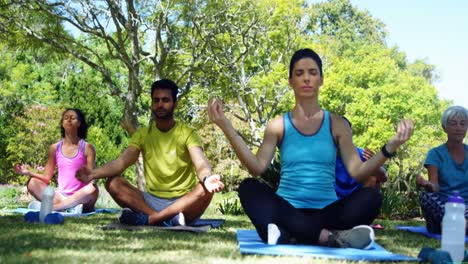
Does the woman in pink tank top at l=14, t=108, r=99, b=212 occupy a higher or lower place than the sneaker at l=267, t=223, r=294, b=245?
higher

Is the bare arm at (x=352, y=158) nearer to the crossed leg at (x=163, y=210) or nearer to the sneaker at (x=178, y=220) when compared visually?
the crossed leg at (x=163, y=210)

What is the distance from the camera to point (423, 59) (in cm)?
4841

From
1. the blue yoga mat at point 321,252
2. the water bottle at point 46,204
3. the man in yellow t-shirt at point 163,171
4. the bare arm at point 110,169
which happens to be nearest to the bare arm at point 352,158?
the blue yoga mat at point 321,252

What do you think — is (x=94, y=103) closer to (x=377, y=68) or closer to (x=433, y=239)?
(x=377, y=68)

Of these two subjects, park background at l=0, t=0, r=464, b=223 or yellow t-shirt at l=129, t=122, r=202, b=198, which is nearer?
yellow t-shirt at l=129, t=122, r=202, b=198

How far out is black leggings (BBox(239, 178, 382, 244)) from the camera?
3.86 meters

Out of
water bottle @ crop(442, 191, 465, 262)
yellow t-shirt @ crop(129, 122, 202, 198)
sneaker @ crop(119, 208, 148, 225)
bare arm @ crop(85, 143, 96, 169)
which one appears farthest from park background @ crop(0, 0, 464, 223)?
water bottle @ crop(442, 191, 465, 262)

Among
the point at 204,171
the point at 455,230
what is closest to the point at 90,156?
the point at 204,171

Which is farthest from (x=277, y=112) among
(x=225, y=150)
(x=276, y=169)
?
(x=276, y=169)

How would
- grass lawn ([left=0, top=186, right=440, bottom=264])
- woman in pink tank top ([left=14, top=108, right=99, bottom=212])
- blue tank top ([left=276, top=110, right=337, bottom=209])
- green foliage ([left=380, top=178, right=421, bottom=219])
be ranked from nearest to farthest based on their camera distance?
grass lawn ([left=0, top=186, right=440, bottom=264]), blue tank top ([left=276, top=110, right=337, bottom=209]), woman in pink tank top ([left=14, top=108, right=99, bottom=212]), green foliage ([left=380, top=178, right=421, bottom=219])

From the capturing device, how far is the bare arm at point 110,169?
15.1 ft

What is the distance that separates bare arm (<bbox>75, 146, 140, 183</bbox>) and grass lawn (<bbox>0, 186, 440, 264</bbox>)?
0.38 metres

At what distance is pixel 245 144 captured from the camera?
389 centimetres

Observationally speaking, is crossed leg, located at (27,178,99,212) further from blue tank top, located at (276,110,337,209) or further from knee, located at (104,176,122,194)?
blue tank top, located at (276,110,337,209)
